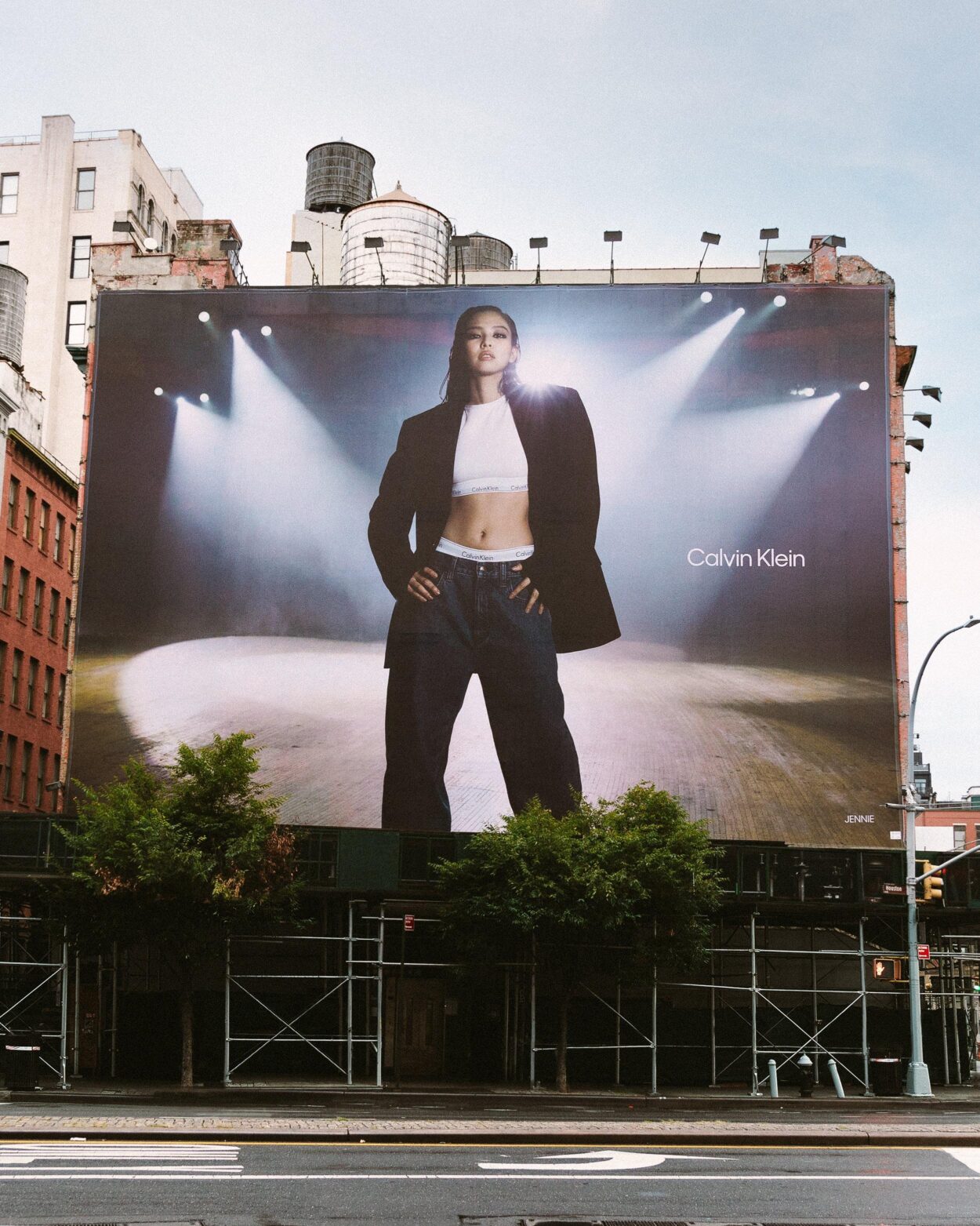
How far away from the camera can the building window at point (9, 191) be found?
7706 cm

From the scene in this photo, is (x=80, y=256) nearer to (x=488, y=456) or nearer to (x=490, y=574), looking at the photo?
(x=488, y=456)

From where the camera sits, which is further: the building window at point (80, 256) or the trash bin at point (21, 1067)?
the building window at point (80, 256)

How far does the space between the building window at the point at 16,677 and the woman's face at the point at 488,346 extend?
82.2 feet

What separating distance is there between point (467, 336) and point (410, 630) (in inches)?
388

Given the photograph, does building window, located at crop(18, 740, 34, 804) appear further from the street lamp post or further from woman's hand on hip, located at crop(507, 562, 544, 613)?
the street lamp post

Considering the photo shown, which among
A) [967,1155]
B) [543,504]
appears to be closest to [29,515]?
[543,504]

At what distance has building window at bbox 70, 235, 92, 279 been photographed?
76000mm

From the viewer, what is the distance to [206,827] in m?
28.4

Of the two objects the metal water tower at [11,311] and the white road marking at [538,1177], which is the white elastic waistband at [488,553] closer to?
the metal water tower at [11,311]

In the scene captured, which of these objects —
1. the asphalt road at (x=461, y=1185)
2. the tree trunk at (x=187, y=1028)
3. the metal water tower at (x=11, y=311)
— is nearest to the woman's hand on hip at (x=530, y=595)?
Answer: the tree trunk at (x=187, y=1028)

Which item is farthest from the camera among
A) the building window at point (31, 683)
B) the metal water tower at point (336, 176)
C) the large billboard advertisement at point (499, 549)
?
the metal water tower at point (336, 176)

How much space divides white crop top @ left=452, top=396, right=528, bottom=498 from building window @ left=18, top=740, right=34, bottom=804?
1045 inches

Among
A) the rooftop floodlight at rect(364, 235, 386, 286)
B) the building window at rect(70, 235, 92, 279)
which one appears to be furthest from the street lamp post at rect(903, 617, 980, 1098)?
the building window at rect(70, 235, 92, 279)

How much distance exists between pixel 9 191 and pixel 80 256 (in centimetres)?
561
